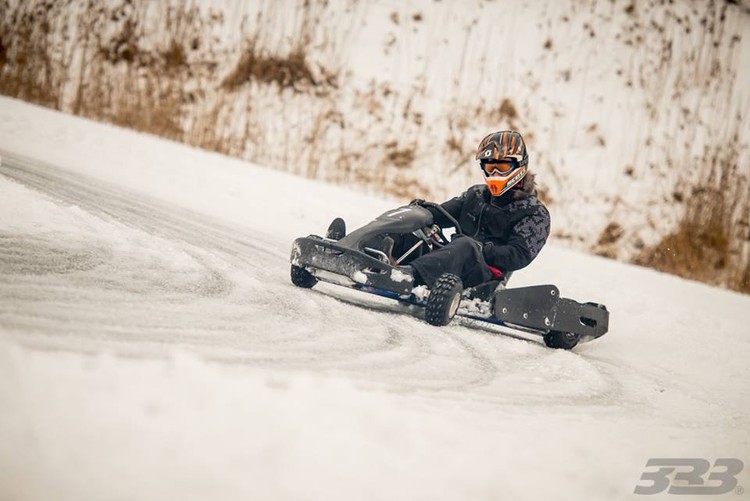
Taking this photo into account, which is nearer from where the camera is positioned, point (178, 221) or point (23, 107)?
point (178, 221)

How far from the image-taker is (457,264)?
4.41 metres

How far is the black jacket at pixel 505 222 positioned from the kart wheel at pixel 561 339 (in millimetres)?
441

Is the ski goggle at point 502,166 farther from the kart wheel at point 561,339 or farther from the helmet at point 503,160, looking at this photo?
the kart wheel at point 561,339

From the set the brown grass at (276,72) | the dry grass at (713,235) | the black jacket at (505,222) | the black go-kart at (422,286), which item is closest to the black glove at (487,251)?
the black jacket at (505,222)

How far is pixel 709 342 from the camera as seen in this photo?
19.1ft

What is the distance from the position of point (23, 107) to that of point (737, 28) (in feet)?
33.1

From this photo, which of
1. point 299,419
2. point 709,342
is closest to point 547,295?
point 709,342

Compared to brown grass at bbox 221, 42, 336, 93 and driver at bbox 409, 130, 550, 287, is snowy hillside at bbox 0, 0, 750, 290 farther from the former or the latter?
driver at bbox 409, 130, 550, 287

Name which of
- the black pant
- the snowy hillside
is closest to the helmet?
the black pant

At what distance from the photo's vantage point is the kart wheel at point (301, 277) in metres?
4.38

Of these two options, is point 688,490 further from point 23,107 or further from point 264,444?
point 23,107

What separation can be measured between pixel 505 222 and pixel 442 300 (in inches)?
42.9

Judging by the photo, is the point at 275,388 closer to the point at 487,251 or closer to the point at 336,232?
the point at 336,232

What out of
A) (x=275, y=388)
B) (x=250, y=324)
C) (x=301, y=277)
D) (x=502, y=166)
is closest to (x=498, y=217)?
(x=502, y=166)
